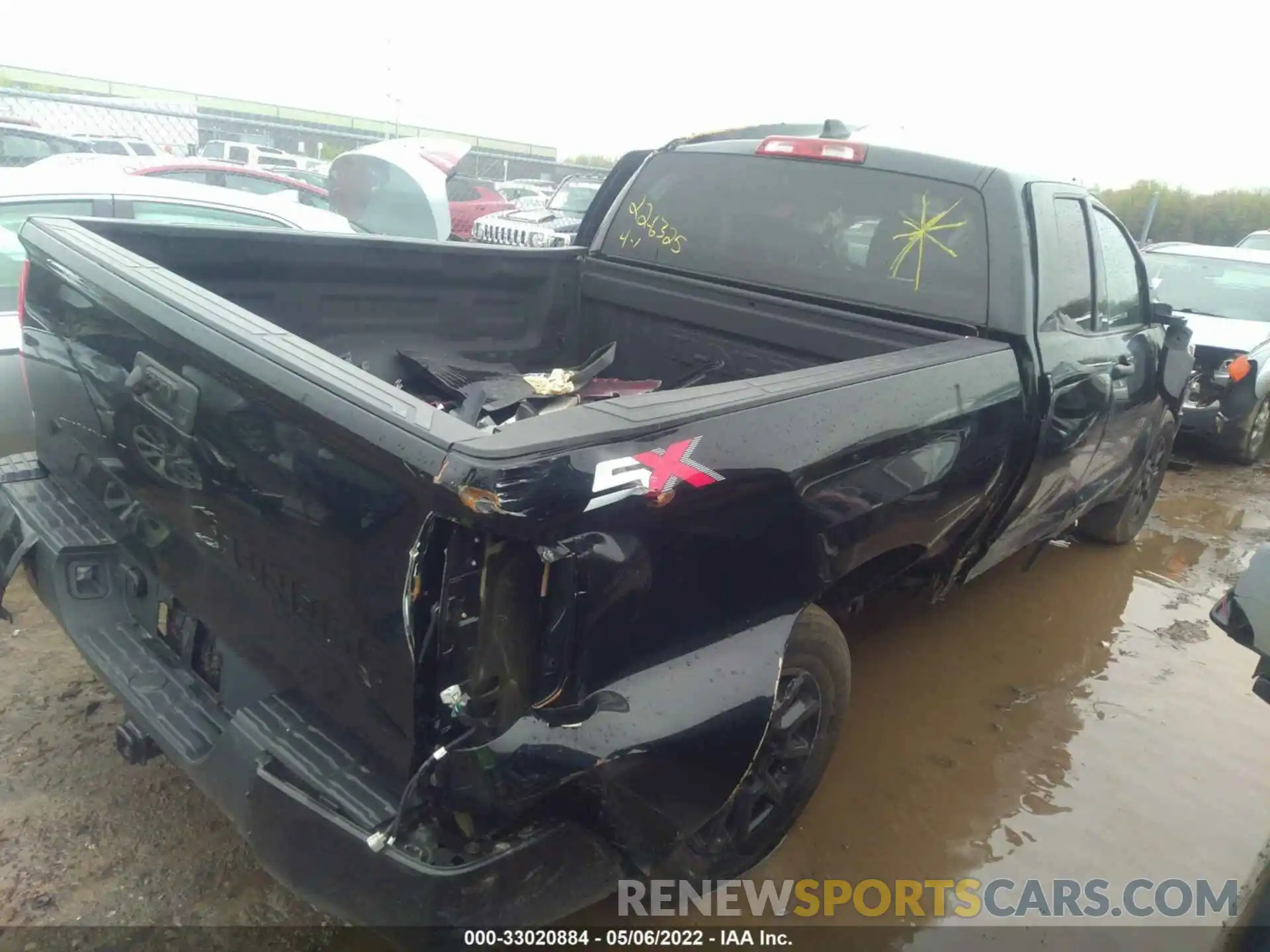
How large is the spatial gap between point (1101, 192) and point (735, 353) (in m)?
20.9

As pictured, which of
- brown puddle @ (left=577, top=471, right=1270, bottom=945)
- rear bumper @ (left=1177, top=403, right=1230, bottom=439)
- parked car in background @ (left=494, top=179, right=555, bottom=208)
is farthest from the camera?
parked car in background @ (left=494, top=179, right=555, bottom=208)

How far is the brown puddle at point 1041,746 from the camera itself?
109 inches

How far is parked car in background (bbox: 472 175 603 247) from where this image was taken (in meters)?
10.7

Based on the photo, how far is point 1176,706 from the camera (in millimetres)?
3682

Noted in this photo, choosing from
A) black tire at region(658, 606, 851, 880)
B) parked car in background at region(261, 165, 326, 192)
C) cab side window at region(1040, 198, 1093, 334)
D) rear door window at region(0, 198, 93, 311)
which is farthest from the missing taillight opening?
parked car in background at region(261, 165, 326, 192)

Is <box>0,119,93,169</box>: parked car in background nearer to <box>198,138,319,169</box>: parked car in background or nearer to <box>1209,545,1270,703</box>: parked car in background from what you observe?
<box>198,138,319,169</box>: parked car in background

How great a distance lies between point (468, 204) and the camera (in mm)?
14484

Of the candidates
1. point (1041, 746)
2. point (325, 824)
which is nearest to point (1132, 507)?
point (1041, 746)

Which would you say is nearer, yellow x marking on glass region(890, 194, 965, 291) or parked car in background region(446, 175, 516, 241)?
yellow x marking on glass region(890, 194, 965, 291)

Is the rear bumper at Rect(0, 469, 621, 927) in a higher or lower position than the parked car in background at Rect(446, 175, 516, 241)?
lower

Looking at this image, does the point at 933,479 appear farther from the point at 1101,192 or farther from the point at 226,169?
the point at 1101,192

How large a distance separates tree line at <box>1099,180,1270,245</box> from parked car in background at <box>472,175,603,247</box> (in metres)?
12.4

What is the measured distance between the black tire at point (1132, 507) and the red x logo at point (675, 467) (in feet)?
12.9

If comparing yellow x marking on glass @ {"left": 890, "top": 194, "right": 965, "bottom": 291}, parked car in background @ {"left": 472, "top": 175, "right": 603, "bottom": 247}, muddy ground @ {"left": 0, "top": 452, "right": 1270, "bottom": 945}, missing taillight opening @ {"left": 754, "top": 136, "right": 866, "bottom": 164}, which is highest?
missing taillight opening @ {"left": 754, "top": 136, "right": 866, "bottom": 164}
